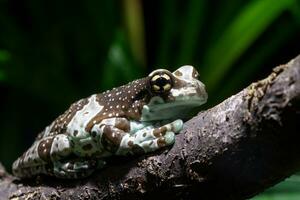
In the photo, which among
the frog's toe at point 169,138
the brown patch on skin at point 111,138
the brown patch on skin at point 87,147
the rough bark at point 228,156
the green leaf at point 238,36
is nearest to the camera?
the rough bark at point 228,156

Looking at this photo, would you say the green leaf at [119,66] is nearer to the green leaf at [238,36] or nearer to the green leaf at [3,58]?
the green leaf at [238,36]

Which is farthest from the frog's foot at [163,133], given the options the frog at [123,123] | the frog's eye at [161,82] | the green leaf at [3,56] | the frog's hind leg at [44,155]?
the green leaf at [3,56]

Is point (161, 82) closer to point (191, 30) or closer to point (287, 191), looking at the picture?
point (287, 191)

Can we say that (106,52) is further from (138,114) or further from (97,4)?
(138,114)

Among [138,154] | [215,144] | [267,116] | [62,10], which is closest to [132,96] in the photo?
[138,154]

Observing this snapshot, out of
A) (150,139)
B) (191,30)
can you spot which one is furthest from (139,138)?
(191,30)
